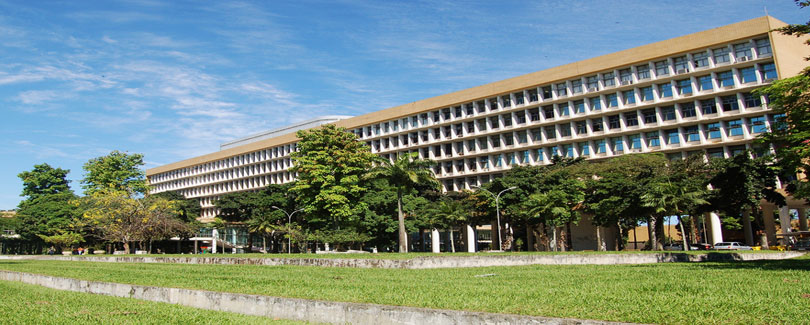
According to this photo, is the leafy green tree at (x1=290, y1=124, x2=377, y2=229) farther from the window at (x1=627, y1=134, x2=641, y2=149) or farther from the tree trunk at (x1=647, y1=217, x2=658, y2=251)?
the window at (x1=627, y1=134, x2=641, y2=149)

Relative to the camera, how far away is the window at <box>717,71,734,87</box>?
5150 centimetres

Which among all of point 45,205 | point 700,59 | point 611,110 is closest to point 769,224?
point 700,59

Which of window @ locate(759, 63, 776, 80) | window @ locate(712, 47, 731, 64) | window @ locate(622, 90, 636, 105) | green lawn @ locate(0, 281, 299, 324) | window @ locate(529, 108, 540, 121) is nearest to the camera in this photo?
green lawn @ locate(0, 281, 299, 324)

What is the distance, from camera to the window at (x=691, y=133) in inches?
2105

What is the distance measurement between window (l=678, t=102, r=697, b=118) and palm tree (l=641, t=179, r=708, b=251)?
62.2ft

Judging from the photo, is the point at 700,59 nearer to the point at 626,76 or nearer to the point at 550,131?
the point at 626,76

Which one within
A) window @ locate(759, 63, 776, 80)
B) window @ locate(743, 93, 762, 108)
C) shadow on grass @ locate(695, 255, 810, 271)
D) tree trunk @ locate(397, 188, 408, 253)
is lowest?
shadow on grass @ locate(695, 255, 810, 271)

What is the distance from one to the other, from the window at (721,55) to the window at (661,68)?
4381 millimetres

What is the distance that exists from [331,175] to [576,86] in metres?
30.6

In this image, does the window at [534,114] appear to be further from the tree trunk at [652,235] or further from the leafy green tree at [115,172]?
the leafy green tree at [115,172]

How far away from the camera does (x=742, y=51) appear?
5081 centimetres

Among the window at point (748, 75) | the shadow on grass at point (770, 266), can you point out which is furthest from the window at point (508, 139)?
the shadow on grass at point (770, 266)

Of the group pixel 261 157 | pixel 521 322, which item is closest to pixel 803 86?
pixel 521 322

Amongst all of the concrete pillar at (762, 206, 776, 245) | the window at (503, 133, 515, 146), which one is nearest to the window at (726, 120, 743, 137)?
the concrete pillar at (762, 206, 776, 245)
